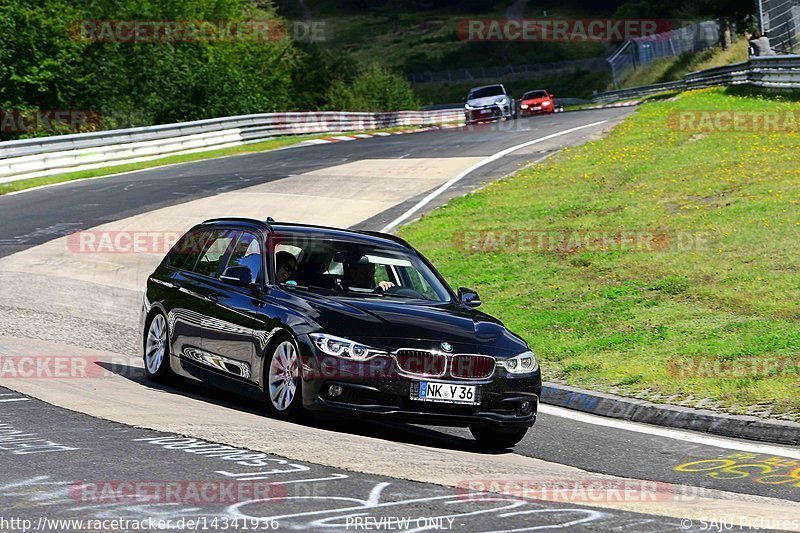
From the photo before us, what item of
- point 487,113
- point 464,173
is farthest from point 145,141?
point 487,113

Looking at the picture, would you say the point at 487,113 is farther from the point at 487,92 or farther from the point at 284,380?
the point at 284,380

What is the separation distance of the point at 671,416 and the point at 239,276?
394 cm

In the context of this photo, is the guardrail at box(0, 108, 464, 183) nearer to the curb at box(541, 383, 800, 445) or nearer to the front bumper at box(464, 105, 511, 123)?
the front bumper at box(464, 105, 511, 123)

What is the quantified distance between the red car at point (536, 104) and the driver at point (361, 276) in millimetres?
50446

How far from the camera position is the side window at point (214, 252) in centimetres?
1105

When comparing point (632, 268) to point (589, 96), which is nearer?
point (632, 268)

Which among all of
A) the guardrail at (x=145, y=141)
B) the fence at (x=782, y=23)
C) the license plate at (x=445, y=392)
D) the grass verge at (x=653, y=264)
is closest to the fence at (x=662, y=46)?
the fence at (x=782, y=23)

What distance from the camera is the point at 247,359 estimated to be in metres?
9.79

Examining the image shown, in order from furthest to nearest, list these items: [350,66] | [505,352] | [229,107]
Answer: [350,66] < [229,107] < [505,352]

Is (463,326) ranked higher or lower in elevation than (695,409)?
higher

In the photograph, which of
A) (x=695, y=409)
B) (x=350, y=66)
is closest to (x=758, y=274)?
(x=695, y=409)

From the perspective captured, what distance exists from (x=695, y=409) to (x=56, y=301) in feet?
28.2

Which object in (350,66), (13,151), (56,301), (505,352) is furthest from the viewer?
(350,66)

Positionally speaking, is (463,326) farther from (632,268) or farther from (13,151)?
(13,151)
